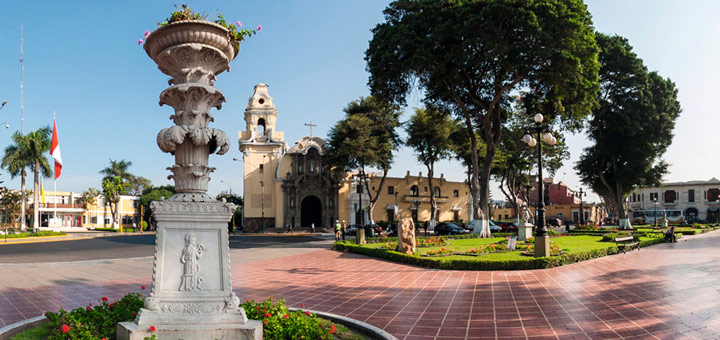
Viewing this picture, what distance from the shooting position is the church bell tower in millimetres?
43656

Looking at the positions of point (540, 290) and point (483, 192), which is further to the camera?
point (483, 192)

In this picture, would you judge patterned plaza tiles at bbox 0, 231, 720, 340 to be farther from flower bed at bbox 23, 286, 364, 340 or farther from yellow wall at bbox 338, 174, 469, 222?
yellow wall at bbox 338, 174, 469, 222

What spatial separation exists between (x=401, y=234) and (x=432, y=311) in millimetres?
8607

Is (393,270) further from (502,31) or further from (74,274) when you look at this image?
(502,31)

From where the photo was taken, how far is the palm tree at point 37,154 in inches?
1396

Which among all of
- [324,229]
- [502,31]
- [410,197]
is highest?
[502,31]

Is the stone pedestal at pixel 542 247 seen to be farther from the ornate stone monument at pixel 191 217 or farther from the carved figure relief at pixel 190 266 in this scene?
the carved figure relief at pixel 190 266

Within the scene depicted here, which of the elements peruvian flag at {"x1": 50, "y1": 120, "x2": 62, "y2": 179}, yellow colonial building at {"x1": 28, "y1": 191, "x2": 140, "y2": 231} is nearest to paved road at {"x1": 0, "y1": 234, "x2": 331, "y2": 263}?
peruvian flag at {"x1": 50, "y1": 120, "x2": 62, "y2": 179}

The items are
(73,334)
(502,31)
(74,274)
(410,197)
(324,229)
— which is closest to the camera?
(73,334)

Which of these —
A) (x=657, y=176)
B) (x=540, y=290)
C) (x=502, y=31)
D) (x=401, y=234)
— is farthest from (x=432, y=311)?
(x=657, y=176)

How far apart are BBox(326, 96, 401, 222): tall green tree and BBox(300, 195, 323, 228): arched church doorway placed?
7.06 m

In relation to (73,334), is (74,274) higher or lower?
lower

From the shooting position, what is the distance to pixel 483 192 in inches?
981

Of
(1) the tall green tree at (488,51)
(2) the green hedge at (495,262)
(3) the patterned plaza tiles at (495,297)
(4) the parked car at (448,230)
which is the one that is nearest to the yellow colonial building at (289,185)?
(4) the parked car at (448,230)
